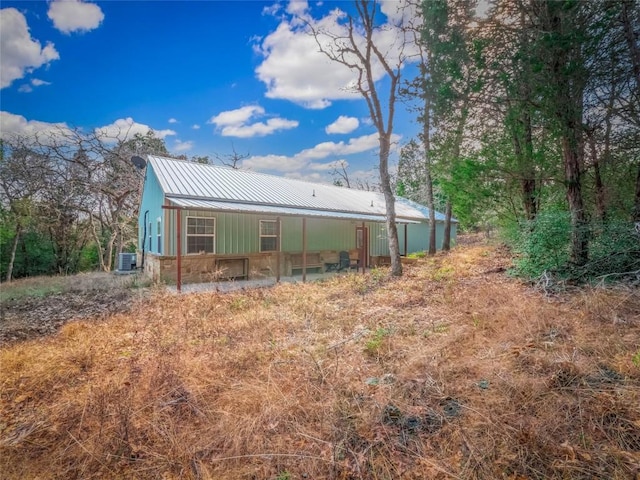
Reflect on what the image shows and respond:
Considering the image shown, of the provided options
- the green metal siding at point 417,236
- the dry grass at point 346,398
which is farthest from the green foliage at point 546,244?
the green metal siding at point 417,236

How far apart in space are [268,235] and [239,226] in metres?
1.37

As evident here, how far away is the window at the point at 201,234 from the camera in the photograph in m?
10.5

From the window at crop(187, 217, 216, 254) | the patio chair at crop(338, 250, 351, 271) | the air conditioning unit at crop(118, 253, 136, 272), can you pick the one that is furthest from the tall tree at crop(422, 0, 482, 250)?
the air conditioning unit at crop(118, 253, 136, 272)

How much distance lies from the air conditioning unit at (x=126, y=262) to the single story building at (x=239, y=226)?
465mm

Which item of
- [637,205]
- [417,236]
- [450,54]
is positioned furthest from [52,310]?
[417,236]

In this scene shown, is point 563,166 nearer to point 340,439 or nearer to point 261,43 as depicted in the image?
point 340,439

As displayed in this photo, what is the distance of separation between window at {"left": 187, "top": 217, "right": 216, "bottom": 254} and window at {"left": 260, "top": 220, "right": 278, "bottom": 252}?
210 cm

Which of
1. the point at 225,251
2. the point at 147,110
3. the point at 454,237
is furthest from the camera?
the point at 454,237

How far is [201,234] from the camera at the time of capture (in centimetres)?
1070

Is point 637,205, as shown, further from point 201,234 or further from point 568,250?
point 201,234

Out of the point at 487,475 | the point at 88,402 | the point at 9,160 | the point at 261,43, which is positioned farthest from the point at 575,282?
the point at 9,160

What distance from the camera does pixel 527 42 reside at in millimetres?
5164

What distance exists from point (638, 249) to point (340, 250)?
10.9m

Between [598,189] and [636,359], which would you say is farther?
[598,189]
